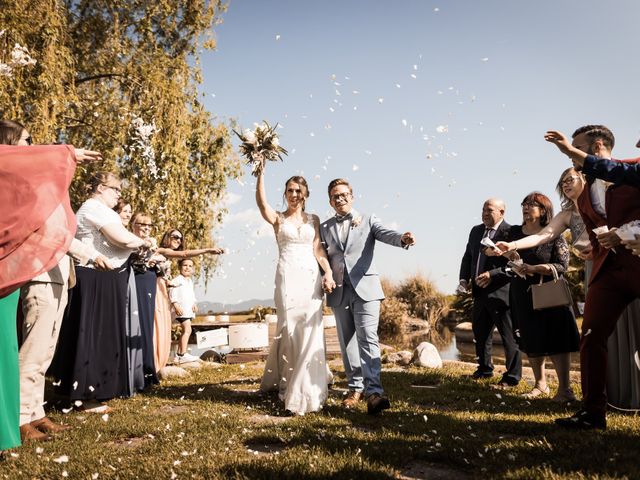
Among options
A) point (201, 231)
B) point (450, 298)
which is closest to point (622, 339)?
point (201, 231)

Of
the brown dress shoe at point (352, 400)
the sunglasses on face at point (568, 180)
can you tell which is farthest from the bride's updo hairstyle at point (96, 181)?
the sunglasses on face at point (568, 180)

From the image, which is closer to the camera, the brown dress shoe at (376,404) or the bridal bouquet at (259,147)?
the brown dress shoe at (376,404)

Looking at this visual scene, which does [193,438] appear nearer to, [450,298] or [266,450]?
[266,450]

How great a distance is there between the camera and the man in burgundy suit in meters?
3.83

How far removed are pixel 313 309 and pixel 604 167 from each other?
330 centimetres

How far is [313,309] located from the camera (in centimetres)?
570

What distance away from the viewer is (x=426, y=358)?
31.2ft

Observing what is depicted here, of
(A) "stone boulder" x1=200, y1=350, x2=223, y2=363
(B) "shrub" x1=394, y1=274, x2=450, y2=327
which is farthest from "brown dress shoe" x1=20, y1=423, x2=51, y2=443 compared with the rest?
(B) "shrub" x1=394, y1=274, x2=450, y2=327

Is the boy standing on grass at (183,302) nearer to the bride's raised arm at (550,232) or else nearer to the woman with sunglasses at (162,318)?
the woman with sunglasses at (162,318)

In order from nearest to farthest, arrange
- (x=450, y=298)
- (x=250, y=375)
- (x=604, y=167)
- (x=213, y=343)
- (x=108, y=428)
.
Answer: (x=604, y=167) < (x=108, y=428) < (x=250, y=375) < (x=213, y=343) < (x=450, y=298)

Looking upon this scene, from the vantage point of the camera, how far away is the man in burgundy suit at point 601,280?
151 inches

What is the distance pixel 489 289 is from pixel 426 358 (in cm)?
275

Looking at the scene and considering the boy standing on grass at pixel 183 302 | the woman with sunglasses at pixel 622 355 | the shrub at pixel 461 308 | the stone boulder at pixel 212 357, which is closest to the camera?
the woman with sunglasses at pixel 622 355

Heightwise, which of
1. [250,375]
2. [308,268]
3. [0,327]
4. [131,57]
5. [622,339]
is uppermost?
[131,57]
